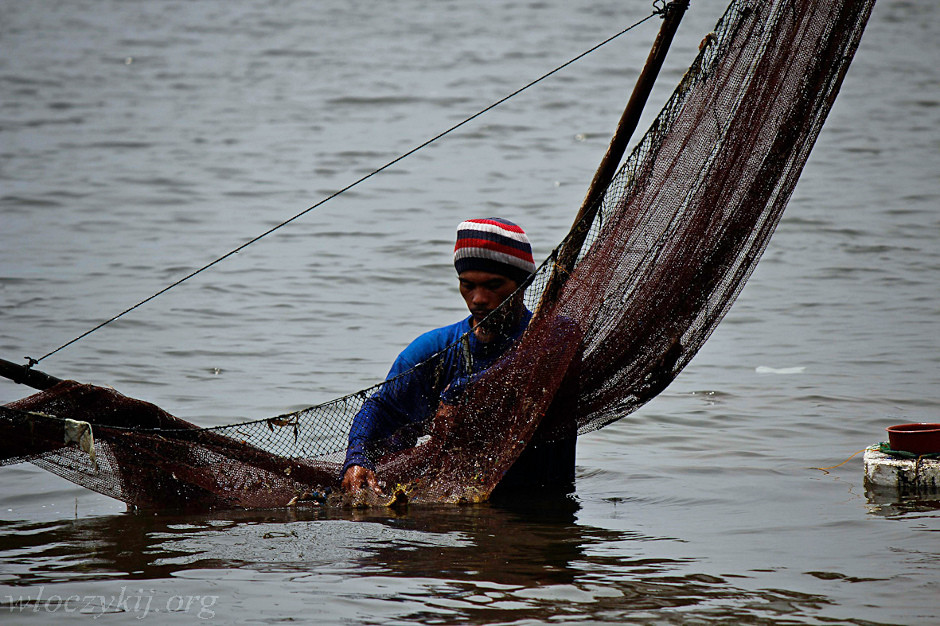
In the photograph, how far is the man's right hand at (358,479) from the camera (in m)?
4.33

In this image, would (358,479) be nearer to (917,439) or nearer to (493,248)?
(493,248)

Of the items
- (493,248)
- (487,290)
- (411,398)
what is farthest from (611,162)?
(411,398)

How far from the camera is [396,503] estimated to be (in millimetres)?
4410

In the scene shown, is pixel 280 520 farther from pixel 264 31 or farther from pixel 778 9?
pixel 264 31

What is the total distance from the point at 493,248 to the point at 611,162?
530 mm

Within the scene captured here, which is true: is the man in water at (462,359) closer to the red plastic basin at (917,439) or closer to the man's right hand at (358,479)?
the man's right hand at (358,479)

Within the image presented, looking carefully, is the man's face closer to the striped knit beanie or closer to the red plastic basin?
the striped knit beanie

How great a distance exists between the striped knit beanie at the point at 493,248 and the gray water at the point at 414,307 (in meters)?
0.92

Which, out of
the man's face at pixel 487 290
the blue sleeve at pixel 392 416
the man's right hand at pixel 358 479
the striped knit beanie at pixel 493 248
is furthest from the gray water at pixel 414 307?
the striped knit beanie at pixel 493 248

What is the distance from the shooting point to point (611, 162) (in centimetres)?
432

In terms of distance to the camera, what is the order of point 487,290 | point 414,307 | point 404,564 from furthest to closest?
point 414,307, point 487,290, point 404,564

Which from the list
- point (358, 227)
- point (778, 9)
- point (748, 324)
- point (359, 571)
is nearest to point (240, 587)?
point (359, 571)

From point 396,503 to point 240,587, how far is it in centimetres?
95

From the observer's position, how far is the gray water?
365 centimetres
